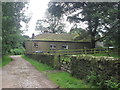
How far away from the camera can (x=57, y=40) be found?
32.6m

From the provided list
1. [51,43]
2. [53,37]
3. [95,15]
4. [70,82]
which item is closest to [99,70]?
[70,82]

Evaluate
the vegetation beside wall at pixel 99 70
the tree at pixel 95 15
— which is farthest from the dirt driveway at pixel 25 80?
the tree at pixel 95 15

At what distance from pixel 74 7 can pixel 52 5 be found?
424cm

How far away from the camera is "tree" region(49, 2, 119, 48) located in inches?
719

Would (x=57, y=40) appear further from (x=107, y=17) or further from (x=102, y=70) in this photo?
(x=102, y=70)

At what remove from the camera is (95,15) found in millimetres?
18281

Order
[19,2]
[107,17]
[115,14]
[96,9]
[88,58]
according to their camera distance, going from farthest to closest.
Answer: [96,9]
[107,17]
[115,14]
[19,2]
[88,58]

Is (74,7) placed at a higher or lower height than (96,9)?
higher

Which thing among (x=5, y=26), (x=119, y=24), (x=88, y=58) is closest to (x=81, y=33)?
(x=119, y=24)

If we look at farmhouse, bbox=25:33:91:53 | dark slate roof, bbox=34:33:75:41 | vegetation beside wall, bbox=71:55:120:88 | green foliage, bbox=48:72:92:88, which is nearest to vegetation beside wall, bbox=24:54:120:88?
vegetation beside wall, bbox=71:55:120:88

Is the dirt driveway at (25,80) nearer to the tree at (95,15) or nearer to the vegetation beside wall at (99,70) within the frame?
the vegetation beside wall at (99,70)

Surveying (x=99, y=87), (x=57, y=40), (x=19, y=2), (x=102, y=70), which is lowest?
(x=99, y=87)

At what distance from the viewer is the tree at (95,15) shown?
18261 mm

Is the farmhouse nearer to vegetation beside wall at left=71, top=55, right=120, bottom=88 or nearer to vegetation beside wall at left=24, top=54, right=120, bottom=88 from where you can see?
vegetation beside wall at left=24, top=54, right=120, bottom=88
